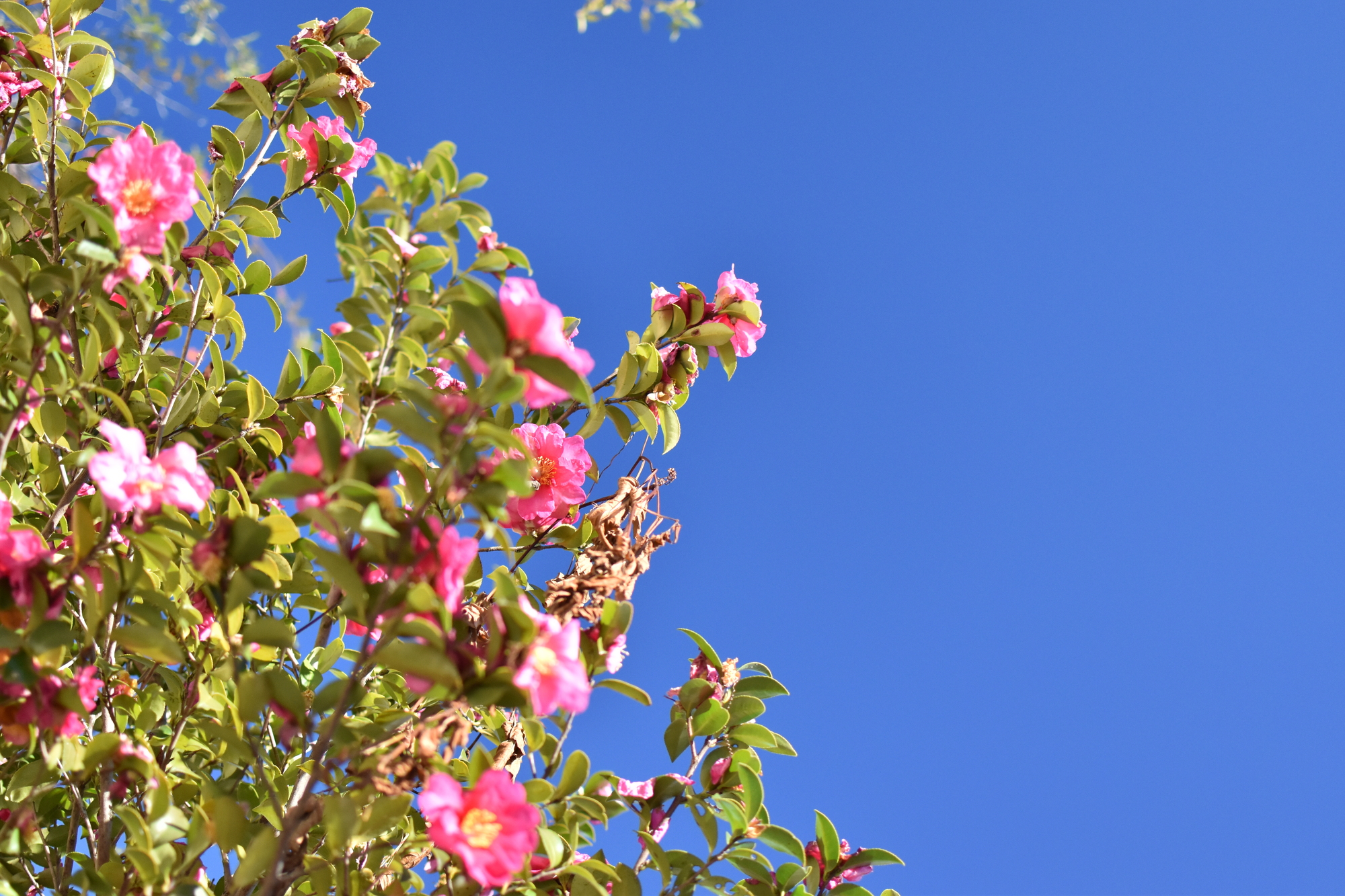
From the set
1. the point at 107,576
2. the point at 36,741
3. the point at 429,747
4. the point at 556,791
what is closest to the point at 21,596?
the point at 107,576

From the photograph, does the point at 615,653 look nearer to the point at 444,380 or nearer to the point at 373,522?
the point at 373,522

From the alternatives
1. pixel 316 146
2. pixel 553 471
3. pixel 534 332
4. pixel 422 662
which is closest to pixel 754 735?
pixel 553 471

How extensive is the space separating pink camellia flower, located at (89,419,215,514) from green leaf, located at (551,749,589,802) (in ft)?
1.67

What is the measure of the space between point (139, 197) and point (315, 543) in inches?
17.6

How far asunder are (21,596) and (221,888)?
1.84 feet

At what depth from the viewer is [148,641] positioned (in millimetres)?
943

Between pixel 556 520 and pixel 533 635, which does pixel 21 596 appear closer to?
pixel 533 635

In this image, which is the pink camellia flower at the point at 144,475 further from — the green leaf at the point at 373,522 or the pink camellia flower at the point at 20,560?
the green leaf at the point at 373,522

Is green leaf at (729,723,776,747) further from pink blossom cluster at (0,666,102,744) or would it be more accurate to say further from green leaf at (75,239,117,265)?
green leaf at (75,239,117,265)

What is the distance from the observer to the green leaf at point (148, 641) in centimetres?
94

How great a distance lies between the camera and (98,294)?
3.44ft

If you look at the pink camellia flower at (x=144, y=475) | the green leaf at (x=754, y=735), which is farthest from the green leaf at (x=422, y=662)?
the green leaf at (x=754, y=735)

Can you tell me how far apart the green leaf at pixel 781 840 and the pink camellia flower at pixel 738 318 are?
31.2 inches

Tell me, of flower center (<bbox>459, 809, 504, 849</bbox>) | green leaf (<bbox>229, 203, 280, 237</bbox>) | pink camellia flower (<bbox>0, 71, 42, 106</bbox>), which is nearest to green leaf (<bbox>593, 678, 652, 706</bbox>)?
flower center (<bbox>459, 809, 504, 849</bbox>)
